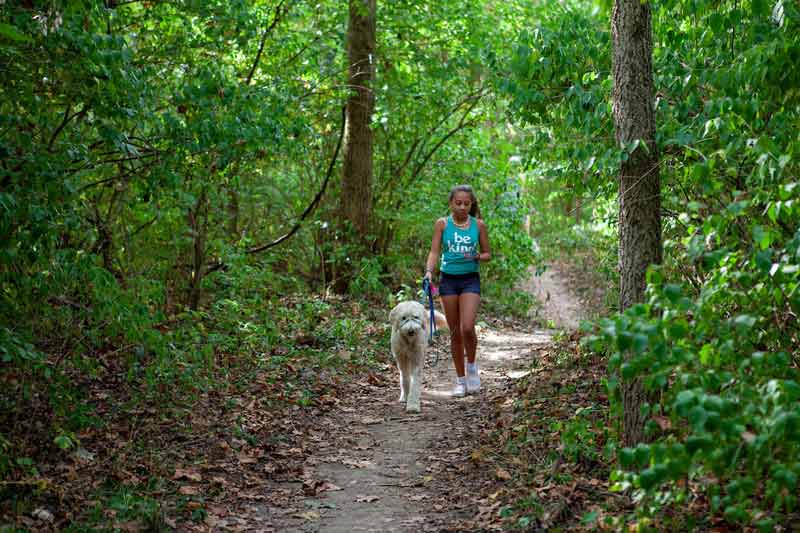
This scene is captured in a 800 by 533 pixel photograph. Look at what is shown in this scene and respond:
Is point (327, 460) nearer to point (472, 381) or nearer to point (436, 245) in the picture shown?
point (472, 381)

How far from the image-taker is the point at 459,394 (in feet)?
27.5

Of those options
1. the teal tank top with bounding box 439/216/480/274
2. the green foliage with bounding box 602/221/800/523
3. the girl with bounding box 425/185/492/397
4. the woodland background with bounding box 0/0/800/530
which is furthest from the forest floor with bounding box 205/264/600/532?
the green foliage with bounding box 602/221/800/523

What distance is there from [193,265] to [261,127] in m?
2.91

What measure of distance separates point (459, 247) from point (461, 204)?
0.48m

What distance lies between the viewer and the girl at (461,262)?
7992 millimetres

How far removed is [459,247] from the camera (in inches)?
314

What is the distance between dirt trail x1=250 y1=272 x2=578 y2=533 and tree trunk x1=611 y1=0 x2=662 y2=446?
5.23 ft

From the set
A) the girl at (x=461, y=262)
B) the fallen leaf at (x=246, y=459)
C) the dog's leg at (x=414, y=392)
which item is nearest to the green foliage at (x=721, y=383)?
the fallen leaf at (x=246, y=459)

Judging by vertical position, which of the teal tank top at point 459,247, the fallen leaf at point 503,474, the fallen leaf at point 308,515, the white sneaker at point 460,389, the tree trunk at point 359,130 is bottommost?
the fallen leaf at point 308,515

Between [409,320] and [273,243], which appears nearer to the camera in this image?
[409,320]

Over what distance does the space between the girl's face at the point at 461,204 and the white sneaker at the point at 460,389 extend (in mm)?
1907

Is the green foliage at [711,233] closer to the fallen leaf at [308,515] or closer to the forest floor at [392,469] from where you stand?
the forest floor at [392,469]

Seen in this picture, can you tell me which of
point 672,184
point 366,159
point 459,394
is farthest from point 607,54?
point 366,159

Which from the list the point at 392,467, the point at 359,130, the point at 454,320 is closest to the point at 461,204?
the point at 454,320
